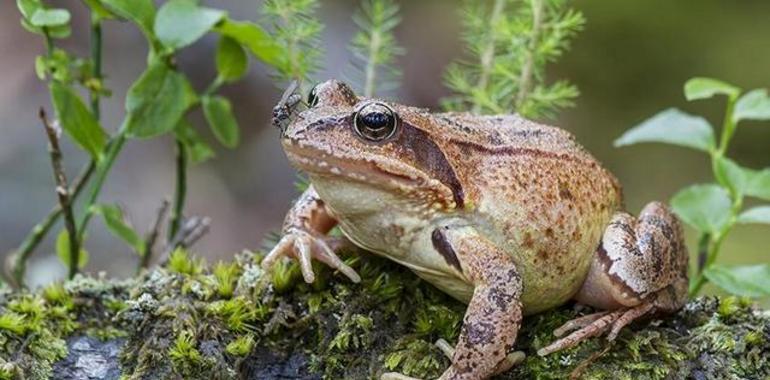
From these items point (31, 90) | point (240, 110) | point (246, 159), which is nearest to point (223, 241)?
point (246, 159)

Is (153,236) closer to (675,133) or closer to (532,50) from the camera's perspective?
(532,50)

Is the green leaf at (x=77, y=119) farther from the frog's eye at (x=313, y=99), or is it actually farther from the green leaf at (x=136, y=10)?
the frog's eye at (x=313, y=99)

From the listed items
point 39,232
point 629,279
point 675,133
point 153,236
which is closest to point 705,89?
point 675,133

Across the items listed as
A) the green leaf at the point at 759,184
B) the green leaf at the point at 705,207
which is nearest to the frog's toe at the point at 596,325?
the green leaf at the point at 705,207

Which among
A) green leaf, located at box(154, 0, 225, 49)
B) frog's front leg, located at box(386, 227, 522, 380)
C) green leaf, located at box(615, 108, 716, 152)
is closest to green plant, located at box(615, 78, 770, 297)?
green leaf, located at box(615, 108, 716, 152)

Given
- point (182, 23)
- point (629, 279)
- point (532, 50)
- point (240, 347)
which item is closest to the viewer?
point (240, 347)

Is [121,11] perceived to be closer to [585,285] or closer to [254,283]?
[254,283]
